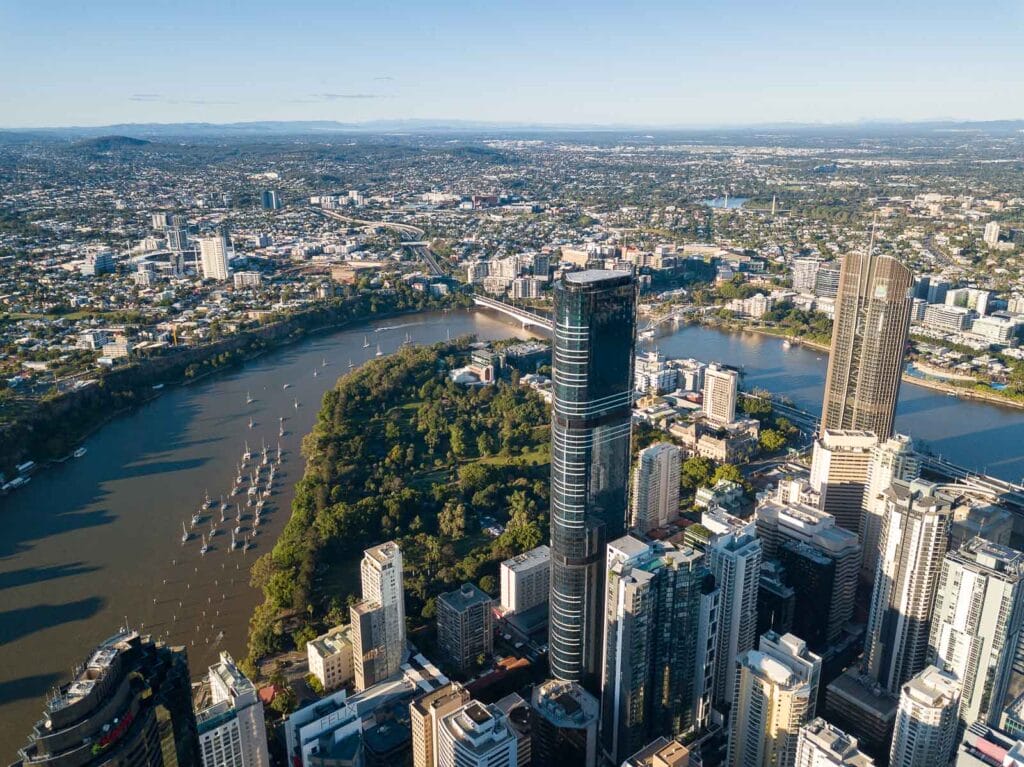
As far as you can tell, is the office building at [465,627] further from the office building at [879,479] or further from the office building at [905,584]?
the office building at [879,479]

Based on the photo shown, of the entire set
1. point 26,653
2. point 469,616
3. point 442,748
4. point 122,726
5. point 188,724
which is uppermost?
point 122,726

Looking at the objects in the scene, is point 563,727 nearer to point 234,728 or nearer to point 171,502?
point 234,728

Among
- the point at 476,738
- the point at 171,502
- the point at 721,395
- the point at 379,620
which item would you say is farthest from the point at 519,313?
the point at 476,738

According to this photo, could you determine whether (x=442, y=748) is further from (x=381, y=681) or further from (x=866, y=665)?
(x=866, y=665)

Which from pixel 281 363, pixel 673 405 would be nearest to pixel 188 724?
pixel 673 405

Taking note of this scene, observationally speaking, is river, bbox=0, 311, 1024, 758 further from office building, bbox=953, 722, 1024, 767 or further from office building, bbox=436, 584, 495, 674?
office building, bbox=953, 722, 1024, 767

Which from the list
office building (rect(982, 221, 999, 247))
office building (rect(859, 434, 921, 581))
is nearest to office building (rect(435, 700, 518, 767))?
office building (rect(859, 434, 921, 581))
